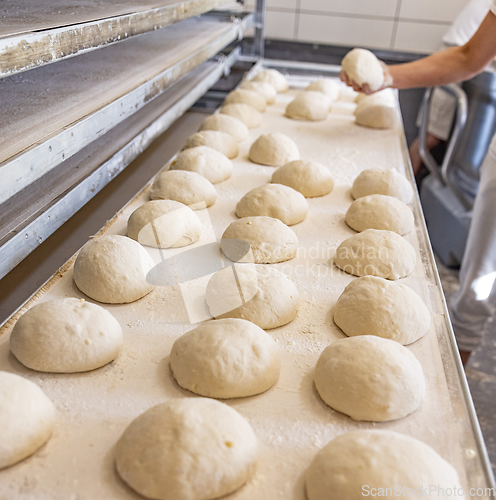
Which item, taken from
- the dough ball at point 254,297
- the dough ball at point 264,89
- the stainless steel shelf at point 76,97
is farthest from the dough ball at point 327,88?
the dough ball at point 254,297

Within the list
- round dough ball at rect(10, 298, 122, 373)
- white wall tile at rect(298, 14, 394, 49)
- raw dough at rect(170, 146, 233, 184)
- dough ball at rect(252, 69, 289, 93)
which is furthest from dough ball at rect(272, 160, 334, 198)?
white wall tile at rect(298, 14, 394, 49)

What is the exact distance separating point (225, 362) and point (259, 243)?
520mm

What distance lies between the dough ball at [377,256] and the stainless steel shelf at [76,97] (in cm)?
79

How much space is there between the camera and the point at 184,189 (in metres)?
1.65

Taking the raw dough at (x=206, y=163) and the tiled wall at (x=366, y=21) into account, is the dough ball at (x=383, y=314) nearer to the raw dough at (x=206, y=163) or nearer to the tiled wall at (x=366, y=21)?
the raw dough at (x=206, y=163)

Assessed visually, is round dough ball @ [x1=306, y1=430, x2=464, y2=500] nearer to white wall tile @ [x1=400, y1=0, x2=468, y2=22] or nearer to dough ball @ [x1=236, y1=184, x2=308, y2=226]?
dough ball @ [x1=236, y1=184, x2=308, y2=226]

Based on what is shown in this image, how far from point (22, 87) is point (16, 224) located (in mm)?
509

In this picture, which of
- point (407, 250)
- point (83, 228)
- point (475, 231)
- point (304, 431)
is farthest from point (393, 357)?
point (475, 231)

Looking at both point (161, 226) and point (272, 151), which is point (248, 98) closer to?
point (272, 151)

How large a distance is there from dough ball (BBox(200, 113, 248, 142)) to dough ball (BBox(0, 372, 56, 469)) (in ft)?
5.27

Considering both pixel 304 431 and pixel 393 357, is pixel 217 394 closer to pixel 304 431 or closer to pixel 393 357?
pixel 304 431

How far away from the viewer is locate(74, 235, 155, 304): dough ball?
3.93ft

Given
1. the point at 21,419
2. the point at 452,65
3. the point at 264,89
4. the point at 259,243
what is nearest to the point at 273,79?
the point at 264,89

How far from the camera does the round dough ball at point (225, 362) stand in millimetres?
961
